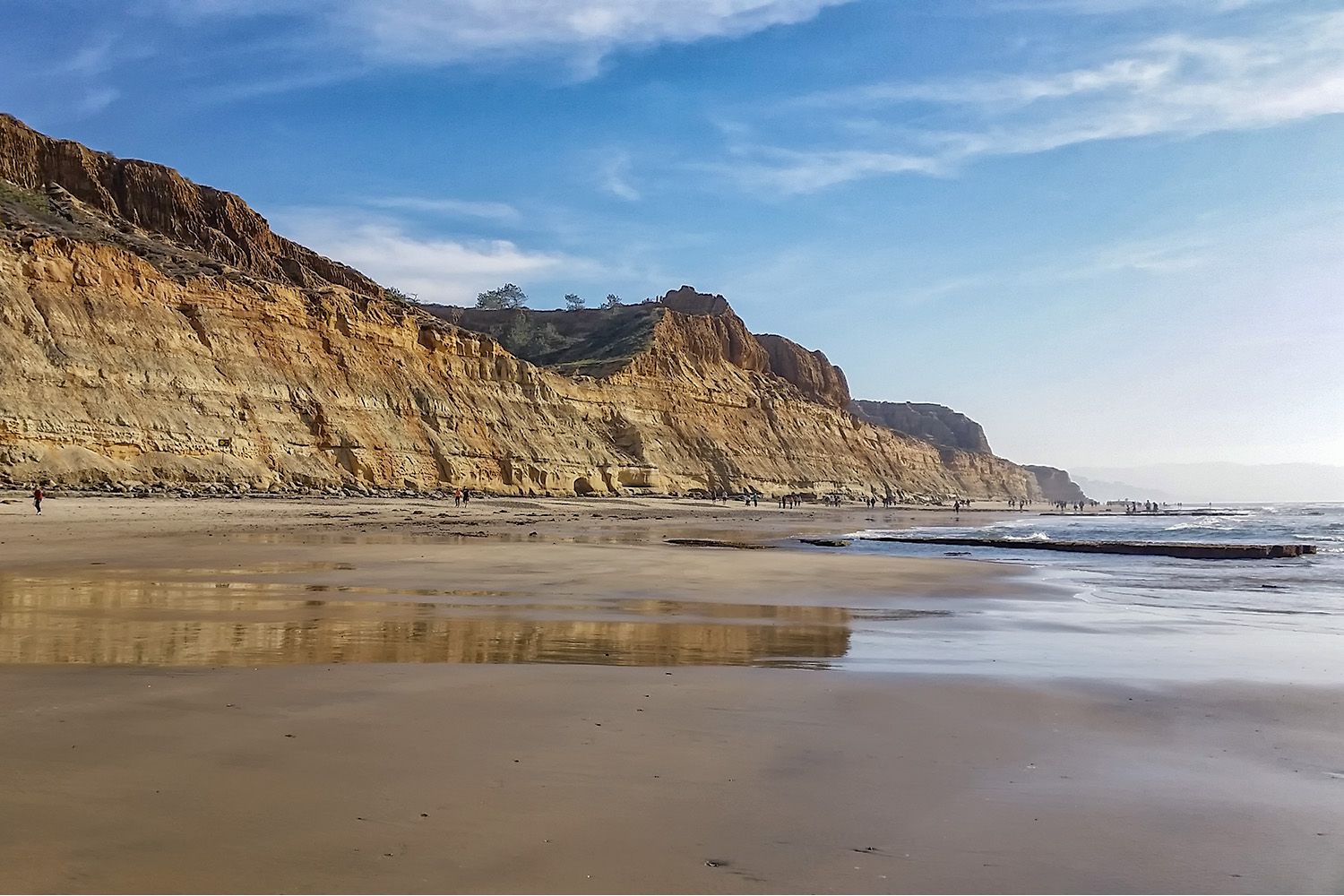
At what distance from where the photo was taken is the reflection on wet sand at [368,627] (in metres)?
7.31

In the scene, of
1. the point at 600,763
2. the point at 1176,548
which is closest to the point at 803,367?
the point at 1176,548

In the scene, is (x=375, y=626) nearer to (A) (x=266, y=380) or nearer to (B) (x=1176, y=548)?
(B) (x=1176, y=548)

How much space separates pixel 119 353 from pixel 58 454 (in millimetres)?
6094

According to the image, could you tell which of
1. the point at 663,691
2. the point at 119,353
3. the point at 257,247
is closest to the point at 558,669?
the point at 663,691

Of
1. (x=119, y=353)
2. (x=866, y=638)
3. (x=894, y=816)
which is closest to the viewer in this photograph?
(x=894, y=816)

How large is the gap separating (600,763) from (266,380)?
40935 millimetres

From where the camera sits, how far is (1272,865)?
3.31 meters

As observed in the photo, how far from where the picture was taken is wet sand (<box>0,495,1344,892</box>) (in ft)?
10.5

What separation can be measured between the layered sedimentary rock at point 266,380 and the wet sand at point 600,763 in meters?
27.1

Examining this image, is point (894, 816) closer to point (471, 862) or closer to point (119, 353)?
point (471, 862)

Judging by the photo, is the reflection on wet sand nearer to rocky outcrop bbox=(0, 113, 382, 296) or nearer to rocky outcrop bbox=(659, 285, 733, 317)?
rocky outcrop bbox=(0, 113, 382, 296)

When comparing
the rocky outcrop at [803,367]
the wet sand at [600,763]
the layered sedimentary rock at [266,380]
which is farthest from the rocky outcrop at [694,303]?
the wet sand at [600,763]

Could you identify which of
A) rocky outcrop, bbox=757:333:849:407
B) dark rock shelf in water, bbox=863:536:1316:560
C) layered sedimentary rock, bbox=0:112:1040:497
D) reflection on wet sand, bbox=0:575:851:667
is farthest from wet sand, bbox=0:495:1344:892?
rocky outcrop, bbox=757:333:849:407

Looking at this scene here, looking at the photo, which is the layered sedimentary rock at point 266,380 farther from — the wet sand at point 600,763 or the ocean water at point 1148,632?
the ocean water at point 1148,632
